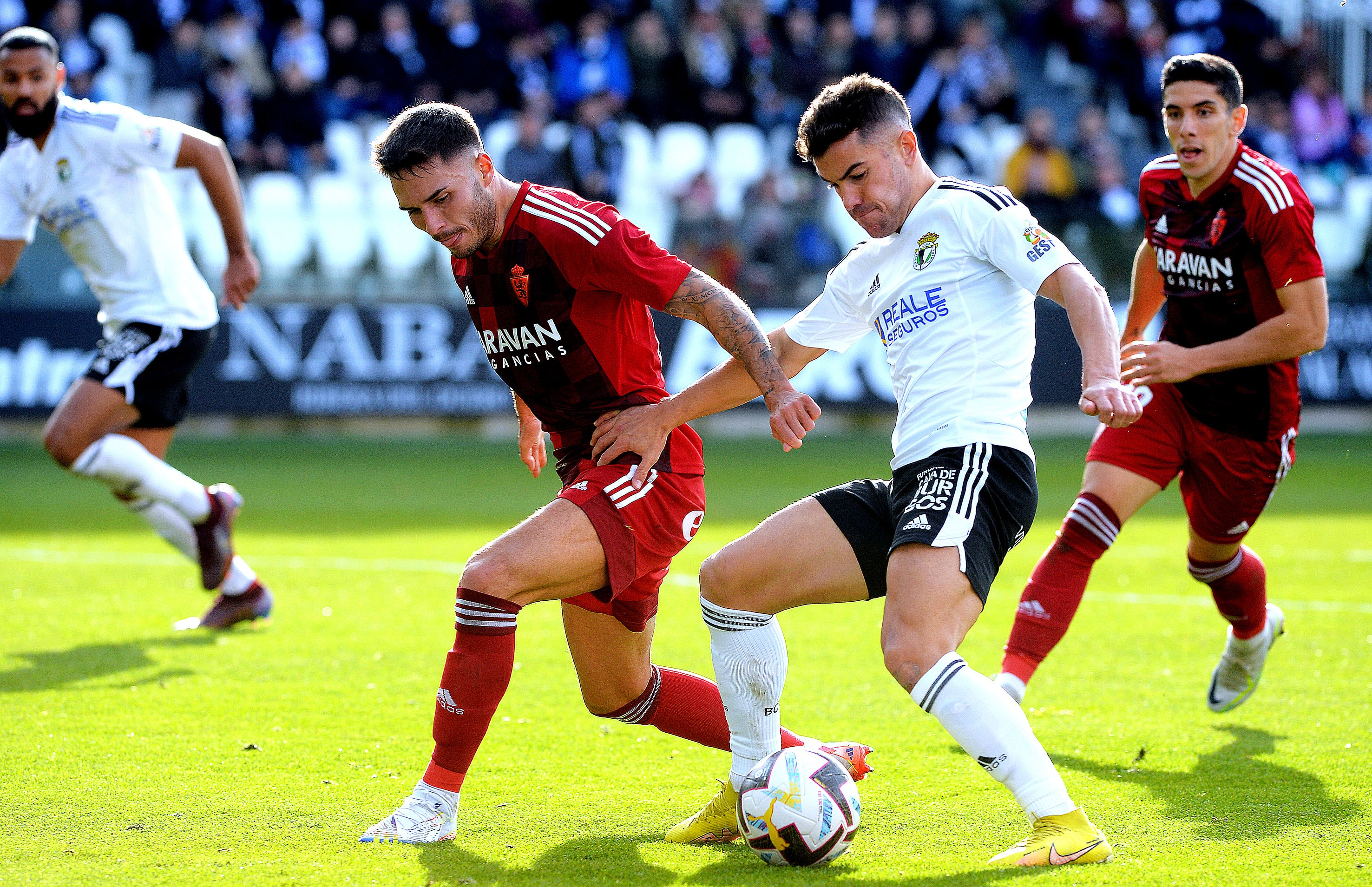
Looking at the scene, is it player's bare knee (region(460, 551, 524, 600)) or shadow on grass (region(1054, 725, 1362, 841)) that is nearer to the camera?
player's bare knee (region(460, 551, 524, 600))

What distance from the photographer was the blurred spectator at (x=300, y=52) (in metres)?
17.6

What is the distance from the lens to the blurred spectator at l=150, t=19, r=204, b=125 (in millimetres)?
17234

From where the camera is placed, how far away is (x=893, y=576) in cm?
355

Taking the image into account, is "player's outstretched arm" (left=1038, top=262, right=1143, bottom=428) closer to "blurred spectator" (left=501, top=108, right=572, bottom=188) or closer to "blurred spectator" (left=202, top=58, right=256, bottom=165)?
"blurred spectator" (left=501, top=108, right=572, bottom=188)

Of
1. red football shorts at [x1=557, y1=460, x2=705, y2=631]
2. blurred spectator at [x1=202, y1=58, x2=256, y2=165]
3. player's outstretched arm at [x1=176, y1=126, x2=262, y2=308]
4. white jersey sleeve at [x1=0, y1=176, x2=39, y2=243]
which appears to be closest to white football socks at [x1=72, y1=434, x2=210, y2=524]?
player's outstretched arm at [x1=176, y1=126, x2=262, y2=308]

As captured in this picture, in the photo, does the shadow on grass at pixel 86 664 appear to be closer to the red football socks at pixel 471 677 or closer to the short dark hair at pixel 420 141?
the red football socks at pixel 471 677

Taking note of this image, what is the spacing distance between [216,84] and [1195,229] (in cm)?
1456

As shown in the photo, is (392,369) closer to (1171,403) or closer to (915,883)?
(1171,403)

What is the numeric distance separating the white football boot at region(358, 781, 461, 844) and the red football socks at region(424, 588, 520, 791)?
4cm

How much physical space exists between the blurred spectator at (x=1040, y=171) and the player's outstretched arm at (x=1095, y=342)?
13007 mm

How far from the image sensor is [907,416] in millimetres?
3857

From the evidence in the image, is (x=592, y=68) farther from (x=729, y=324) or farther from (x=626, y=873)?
(x=626, y=873)

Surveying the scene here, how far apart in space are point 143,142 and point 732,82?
12.6 m

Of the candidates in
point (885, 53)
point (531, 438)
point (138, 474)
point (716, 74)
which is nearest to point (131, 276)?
point (138, 474)
